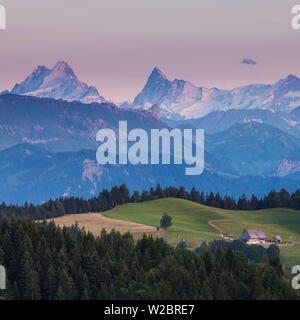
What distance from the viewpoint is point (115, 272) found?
11506cm

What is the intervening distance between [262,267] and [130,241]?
3306cm

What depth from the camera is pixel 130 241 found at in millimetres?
144000

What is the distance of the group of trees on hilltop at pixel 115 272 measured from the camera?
100 metres

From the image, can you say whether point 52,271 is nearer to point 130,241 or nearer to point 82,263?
point 82,263

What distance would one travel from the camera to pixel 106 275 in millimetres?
110312

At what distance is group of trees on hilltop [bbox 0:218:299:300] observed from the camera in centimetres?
10022

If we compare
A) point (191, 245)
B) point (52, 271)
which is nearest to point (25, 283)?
point (52, 271)

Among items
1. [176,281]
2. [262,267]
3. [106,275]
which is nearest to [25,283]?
[106,275]
